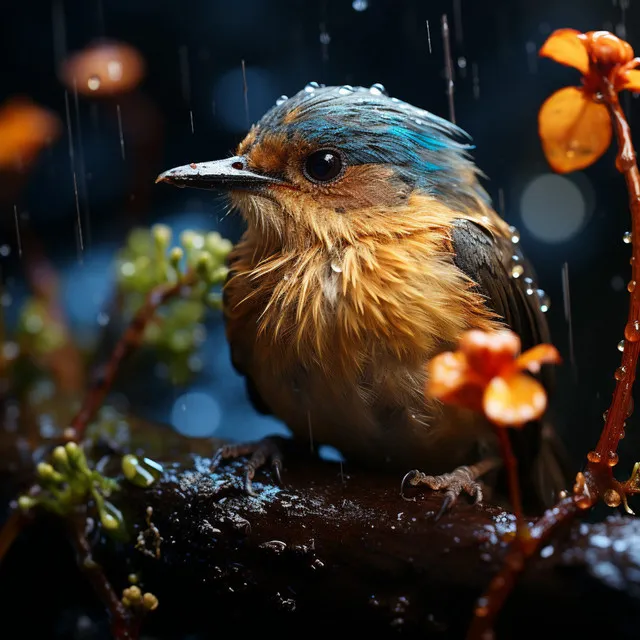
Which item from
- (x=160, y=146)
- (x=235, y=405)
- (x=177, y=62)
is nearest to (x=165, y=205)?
(x=160, y=146)

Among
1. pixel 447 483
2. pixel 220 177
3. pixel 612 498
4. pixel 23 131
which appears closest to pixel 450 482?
pixel 447 483

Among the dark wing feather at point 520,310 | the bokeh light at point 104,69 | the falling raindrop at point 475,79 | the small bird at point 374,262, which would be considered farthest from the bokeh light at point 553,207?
the bokeh light at point 104,69

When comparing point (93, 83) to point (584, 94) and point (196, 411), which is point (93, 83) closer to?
point (196, 411)

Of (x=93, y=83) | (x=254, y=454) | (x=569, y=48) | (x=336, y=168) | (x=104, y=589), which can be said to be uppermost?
(x=93, y=83)

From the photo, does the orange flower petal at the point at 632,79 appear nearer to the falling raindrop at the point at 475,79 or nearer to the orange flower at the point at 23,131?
the falling raindrop at the point at 475,79

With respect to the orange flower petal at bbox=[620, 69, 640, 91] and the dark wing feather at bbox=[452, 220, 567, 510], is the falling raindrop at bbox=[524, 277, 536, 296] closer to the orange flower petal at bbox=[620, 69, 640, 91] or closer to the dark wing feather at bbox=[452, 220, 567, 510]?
the dark wing feather at bbox=[452, 220, 567, 510]

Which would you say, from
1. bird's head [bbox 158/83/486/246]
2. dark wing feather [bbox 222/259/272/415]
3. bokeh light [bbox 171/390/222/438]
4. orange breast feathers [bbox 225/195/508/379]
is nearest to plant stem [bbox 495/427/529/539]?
orange breast feathers [bbox 225/195/508/379]
